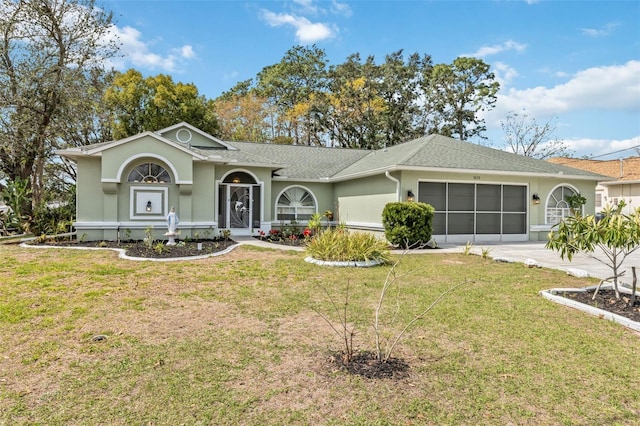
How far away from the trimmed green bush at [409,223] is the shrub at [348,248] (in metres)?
2.61

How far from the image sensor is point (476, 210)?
47.9ft

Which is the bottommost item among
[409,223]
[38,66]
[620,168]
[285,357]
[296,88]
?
[285,357]

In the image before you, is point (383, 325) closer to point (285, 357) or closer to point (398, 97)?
point (285, 357)

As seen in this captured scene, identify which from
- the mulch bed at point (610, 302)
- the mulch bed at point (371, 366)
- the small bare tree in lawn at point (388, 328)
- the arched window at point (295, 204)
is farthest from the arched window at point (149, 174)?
the mulch bed at point (610, 302)

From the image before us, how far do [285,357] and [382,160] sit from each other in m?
12.9

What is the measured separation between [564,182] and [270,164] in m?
12.0

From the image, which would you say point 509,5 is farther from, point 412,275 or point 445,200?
point 412,275

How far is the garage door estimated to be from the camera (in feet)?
46.3

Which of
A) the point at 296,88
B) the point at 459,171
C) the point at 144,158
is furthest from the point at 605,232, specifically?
the point at 296,88

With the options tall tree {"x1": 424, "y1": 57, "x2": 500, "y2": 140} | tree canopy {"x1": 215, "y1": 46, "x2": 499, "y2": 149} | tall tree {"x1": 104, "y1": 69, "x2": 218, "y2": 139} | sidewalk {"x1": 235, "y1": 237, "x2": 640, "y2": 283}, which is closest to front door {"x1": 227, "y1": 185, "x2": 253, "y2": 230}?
sidewalk {"x1": 235, "y1": 237, "x2": 640, "y2": 283}

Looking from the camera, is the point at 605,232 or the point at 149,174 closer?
the point at 605,232

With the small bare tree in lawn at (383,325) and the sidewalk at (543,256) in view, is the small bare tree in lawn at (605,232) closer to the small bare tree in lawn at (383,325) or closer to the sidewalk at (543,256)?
the small bare tree in lawn at (383,325)

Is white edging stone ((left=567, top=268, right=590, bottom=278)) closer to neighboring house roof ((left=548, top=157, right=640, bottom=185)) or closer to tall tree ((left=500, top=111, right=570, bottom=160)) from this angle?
neighboring house roof ((left=548, top=157, right=640, bottom=185))

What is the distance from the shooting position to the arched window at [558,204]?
1555cm
